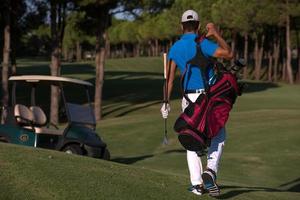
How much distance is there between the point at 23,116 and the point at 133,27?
92159 mm

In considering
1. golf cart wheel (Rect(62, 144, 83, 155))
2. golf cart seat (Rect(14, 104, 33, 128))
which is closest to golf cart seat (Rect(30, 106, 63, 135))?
golf cart seat (Rect(14, 104, 33, 128))

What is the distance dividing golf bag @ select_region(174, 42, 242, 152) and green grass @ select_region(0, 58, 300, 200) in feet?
2.22

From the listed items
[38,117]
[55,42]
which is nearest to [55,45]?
[55,42]

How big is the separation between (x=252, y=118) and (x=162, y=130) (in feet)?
14.3

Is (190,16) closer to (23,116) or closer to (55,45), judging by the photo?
(23,116)

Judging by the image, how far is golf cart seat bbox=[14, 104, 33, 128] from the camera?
1332 centimetres

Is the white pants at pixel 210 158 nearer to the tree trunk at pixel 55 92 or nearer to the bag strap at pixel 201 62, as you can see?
the bag strap at pixel 201 62

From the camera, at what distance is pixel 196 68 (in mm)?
6934

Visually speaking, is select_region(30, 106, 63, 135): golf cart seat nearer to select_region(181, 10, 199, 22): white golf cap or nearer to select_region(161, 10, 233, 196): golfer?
select_region(161, 10, 233, 196): golfer

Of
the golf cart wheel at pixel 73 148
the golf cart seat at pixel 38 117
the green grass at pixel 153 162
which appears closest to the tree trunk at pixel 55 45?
the green grass at pixel 153 162

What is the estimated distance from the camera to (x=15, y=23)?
32.8 meters

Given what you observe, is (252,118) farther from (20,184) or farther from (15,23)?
(20,184)

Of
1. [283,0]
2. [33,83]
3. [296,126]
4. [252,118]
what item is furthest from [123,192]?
[283,0]

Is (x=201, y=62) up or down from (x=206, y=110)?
up
